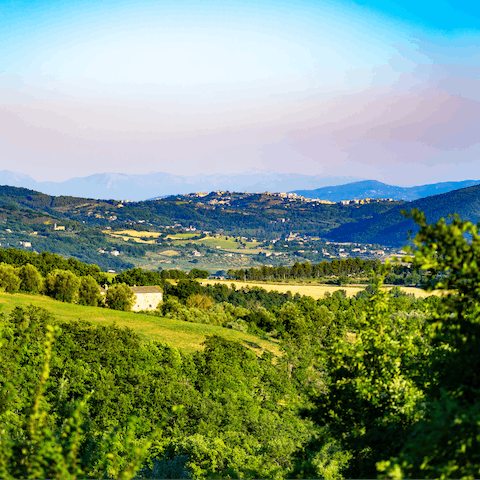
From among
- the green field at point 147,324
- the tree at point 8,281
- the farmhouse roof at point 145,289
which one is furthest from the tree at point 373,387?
the farmhouse roof at point 145,289

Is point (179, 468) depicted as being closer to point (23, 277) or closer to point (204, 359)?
point (204, 359)

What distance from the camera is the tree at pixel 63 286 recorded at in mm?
68875

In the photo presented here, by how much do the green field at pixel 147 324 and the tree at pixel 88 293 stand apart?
17.0 feet

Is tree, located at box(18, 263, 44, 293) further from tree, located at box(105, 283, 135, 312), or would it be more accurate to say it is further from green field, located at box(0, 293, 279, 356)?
tree, located at box(105, 283, 135, 312)

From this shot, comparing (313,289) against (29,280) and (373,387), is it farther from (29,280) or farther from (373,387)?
(373,387)

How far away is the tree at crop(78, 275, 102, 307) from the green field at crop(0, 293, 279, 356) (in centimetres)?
517

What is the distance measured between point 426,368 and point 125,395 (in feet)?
76.0

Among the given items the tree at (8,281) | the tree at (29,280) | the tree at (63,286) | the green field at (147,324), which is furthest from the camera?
the tree at (63,286)

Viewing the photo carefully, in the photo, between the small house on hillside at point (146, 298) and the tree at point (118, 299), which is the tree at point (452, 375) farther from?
the small house on hillside at point (146, 298)

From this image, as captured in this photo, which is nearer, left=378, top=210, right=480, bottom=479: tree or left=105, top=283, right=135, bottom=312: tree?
left=378, top=210, right=480, bottom=479: tree

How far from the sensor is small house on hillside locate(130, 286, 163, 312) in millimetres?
82375

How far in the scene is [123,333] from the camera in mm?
38031

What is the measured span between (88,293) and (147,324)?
1653cm

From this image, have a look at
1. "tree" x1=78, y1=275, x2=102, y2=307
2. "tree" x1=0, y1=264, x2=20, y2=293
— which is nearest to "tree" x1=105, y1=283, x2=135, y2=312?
"tree" x1=78, y1=275, x2=102, y2=307
